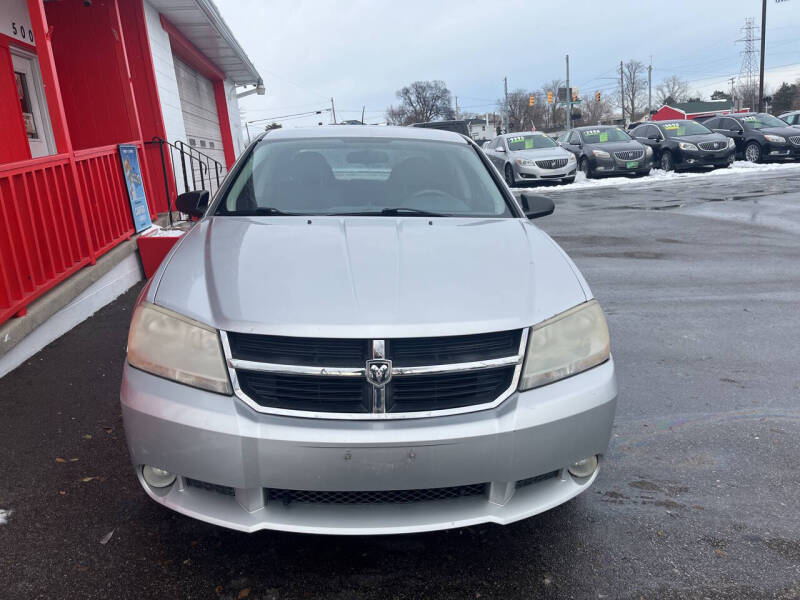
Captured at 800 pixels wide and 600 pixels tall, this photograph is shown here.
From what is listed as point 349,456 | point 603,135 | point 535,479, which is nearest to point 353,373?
point 349,456

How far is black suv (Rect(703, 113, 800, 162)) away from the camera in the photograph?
67.5 feet

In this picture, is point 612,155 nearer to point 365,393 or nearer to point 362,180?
point 362,180

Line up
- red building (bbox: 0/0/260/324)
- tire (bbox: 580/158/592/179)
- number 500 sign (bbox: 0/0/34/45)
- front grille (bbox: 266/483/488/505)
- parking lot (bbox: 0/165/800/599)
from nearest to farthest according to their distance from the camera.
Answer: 1. front grille (bbox: 266/483/488/505)
2. parking lot (bbox: 0/165/800/599)
3. red building (bbox: 0/0/260/324)
4. number 500 sign (bbox: 0/0/34/45)
5. tire (bbox: 580/158/592/179)

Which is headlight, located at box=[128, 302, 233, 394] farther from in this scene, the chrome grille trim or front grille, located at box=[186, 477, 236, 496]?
front grille, located at box=[186, 477, 236, 496]

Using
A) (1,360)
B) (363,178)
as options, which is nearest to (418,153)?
(363,178)

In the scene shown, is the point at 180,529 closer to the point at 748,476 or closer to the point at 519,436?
the point at 519,436

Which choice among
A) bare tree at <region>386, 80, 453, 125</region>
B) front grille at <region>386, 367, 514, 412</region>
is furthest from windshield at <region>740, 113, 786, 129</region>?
bare tree at <region>386, 80, 453, 125</region>

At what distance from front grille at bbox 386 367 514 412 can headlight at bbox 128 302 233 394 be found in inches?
21.6

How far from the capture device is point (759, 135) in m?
20.9

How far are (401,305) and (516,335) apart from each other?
16.0 inches

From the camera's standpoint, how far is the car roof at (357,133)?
3.93 m

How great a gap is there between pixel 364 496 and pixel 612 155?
60.6ft

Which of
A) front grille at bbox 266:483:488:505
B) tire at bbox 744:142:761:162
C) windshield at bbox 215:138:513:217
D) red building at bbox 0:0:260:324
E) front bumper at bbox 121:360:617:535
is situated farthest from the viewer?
tire at bbox 744:142:761:162

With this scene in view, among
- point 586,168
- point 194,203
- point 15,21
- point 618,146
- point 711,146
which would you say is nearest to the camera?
point 194,203
